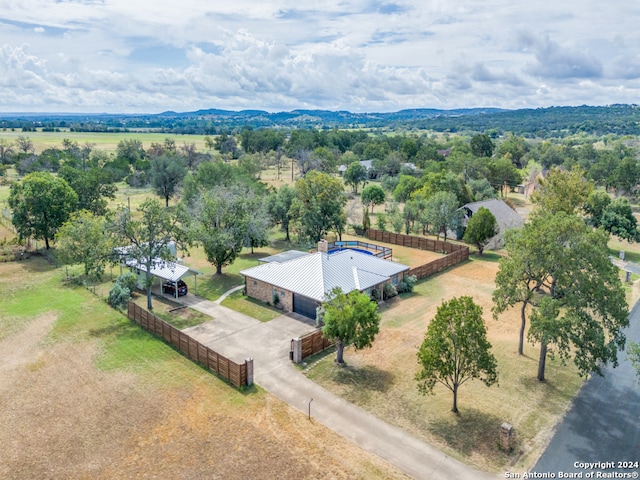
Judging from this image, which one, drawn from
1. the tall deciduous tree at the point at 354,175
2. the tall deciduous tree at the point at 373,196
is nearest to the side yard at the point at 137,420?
Result: the tall deciduous tree at the point at 373,196

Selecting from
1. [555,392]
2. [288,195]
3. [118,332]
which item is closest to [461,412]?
[555,392]

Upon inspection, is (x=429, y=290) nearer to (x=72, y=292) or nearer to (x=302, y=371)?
(x=302, y=371)

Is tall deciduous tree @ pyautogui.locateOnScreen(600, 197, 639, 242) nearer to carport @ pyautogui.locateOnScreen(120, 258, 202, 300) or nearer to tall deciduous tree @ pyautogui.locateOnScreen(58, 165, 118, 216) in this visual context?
carport @ pyautogui.locateOnScreen(120, 258, 202, 300)

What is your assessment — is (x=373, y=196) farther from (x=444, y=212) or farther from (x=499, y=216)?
(x=499, y=216)

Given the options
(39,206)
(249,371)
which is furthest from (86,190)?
(249,371)

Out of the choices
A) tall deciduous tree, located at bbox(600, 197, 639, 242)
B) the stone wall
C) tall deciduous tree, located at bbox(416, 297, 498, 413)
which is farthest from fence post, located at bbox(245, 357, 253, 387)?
tall deciduous tree, located at bbox(600, 197, 639, 242)

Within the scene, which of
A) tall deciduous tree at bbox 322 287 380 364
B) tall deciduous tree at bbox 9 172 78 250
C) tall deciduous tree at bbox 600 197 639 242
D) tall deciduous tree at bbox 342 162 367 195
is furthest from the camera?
tall deciduous tree at bbox 342 162 367 195
